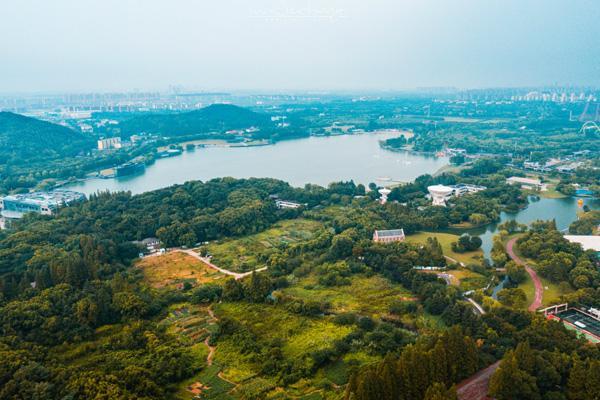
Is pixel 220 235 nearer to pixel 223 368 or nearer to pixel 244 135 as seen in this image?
pixel 223 368

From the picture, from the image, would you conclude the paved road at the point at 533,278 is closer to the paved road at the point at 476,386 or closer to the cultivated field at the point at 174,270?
the paved road at the point at 476,386

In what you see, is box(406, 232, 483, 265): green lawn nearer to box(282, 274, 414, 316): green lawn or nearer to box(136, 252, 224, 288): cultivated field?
box(282, 274, 414, 316): green lawn

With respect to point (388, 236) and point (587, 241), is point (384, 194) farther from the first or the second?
point (587, 241)

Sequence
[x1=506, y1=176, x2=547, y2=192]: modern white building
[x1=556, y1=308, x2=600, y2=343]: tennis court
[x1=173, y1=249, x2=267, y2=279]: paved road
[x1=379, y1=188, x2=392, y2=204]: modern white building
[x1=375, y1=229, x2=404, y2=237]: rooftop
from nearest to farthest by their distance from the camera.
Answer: [x1=556, y1=308, x2=600, y2=343]: tennis court
[x1=173, y1=249, x2=267, y2=279]: paved road
[x1=375, y1=229, x2=404, y2=237]: rooftop
[x1=379, y1=188, x2=392, y2=204]: modern white building
[x1=506, y1=176, x2=547, y2=192]: modern white building

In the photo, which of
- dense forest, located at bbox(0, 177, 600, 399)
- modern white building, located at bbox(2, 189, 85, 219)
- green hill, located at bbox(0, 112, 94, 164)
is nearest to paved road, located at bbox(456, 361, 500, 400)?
dense forest, located at bbox(0, 177, 600, 399)

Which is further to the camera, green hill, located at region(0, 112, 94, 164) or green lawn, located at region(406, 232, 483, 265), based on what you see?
green hill, located at region(0, 112, 94, 164)

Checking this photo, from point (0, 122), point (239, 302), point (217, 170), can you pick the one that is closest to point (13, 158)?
point (0, 122)

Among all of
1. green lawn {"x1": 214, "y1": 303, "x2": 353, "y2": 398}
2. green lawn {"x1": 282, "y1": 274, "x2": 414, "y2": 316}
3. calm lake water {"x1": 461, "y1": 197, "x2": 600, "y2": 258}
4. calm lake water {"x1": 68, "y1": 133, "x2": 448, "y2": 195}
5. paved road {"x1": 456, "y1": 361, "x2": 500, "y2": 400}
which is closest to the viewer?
paved road {"x1": 456, "y1": 361, "x2": 500, "y2": 400}

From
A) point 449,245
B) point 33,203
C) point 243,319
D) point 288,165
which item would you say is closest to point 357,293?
point 243,319
